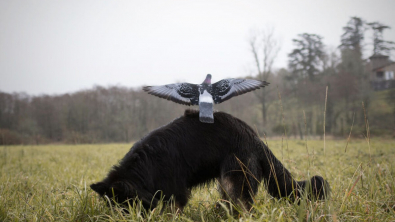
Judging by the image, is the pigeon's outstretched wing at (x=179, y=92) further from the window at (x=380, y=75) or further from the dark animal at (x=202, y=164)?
the window at (x=380, y=75)

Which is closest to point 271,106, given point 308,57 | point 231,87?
point 308,57

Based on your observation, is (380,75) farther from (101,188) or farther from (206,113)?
(101,188)

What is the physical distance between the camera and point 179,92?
128 inches

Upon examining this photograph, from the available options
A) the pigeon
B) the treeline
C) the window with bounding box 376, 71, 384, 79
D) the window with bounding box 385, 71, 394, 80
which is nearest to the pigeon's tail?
the pigeon

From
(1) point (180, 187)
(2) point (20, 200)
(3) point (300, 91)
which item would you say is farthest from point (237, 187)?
(3) point (300, 91)

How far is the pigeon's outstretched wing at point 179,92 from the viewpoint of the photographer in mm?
3182

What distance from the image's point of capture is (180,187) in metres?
2.68

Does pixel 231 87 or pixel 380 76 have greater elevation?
pixel 380 76

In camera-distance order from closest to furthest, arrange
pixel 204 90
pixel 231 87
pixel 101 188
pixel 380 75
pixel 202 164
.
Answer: pixel 101 188 < pixel 202 164 < pixel 204 90 < pixel 231 87 < pixel 380 75

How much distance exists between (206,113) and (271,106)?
100ft

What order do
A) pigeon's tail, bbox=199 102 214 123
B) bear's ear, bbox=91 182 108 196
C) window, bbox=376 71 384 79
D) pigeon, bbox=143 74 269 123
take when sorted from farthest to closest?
window, bbox=376 71 384 79 < pigeon, bbox=143 74 269 123 < pigeon's tail, bbox=199 102 214 123 < bear's ear, bbox=91 182 108 196

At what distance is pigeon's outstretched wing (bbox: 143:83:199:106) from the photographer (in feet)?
10.4

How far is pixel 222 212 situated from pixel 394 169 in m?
4.46

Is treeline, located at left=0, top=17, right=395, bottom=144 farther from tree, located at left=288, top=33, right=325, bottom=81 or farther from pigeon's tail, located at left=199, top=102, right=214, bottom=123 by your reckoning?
pigeon's tail, located at left=199, top=102, right=214, bottom=123
